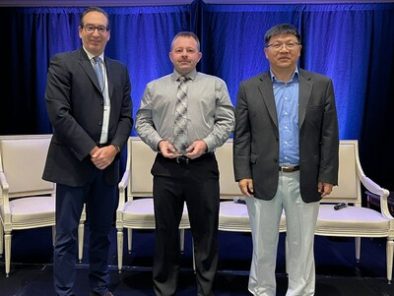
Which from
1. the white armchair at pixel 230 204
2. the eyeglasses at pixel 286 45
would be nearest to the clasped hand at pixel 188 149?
the eyeglasses at pixel 286 45

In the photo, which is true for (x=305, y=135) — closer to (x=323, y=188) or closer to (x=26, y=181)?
(x=323, y=188)

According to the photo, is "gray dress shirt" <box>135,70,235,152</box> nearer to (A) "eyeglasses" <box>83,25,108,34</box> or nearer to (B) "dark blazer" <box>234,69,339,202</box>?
(B) "dark blazer" <box>234,69,339,202</box>

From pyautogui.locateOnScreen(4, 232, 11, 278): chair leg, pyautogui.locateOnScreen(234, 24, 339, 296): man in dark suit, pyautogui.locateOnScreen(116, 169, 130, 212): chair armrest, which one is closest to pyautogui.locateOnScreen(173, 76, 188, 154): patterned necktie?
pyautogui.locateOnScreen(234, 24, 339, 296): man in dark suit

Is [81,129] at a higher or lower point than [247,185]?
higher

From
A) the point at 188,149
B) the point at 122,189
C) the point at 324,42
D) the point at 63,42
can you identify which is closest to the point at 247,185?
the point at 188,149

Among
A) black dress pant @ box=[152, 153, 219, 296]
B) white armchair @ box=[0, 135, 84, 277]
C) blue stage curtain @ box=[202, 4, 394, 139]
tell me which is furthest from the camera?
blue stage curtain @ box=[202, 4, 394, 139]

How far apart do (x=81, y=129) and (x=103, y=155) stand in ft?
0.59

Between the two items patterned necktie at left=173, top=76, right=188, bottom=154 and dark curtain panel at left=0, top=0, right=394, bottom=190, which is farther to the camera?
dark curtain panel at left=0, top=0, right=394, bottom=190

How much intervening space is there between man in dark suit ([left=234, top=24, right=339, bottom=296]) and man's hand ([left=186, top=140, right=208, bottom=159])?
0.18 metres

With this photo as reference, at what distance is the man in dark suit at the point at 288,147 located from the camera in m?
2.24

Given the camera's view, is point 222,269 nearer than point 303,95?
No

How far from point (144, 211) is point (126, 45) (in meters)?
1.89

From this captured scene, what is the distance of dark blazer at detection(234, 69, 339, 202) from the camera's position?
7.37 ft

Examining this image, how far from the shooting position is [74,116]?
7.64 ft
